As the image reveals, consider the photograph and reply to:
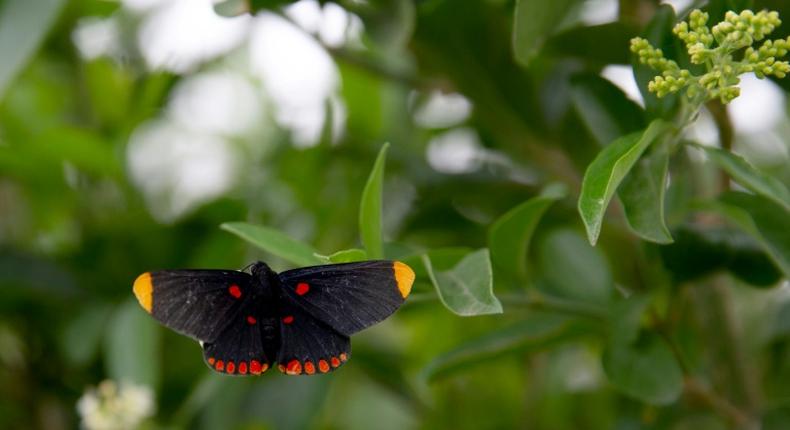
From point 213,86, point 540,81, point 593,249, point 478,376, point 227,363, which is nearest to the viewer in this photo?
point 227,363

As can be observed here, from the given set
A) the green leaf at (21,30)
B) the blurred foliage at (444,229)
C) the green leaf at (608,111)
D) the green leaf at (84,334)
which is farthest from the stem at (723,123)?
the green leaf at (84,334)

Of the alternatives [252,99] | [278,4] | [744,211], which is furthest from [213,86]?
[744,211]

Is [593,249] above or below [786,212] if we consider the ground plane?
below

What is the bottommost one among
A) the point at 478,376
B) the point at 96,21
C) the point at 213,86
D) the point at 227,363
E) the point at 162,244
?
the point at 478,376

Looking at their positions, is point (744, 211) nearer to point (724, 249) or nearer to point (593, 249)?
point (724, 249)

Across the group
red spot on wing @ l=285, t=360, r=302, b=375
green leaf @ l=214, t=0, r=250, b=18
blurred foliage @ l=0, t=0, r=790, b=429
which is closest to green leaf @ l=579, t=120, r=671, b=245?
blurred foliage @ l=0, t=0, r=790, b=429

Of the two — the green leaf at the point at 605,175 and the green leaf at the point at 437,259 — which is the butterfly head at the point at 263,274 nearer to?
the green leaf at the point at 437,259
